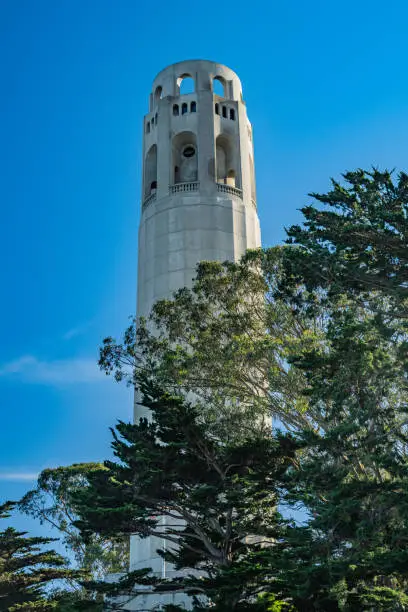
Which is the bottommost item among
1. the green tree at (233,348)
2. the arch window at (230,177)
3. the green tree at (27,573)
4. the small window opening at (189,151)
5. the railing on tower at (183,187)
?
the green tree at (27,573)

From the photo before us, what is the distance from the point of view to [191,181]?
128 feet

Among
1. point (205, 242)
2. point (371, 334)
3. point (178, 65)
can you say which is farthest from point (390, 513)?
point (178, 65)

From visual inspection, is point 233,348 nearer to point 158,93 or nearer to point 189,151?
point 189,151

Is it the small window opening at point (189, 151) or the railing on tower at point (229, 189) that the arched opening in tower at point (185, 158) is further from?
the railing on tower at point (229, 189)

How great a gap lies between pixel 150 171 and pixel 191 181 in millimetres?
4083

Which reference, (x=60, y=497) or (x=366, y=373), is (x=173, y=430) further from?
(x=60, y=497)

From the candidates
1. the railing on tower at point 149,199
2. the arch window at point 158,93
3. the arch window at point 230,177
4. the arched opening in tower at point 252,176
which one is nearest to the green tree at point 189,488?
the railing on tower at point 149,199

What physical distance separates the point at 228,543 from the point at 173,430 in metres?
3.59

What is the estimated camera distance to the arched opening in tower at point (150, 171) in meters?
41.4

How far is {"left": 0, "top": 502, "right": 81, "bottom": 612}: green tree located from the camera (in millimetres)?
26641

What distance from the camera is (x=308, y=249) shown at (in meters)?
18.0

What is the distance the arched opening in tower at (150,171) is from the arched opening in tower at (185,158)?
1535 millimetres

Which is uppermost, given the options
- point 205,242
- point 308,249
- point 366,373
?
point 205,242

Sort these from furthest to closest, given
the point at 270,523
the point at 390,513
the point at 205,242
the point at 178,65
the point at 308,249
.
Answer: the point at 178,65, the point at 205,242, the point at 270,523, the point at 308,249, the point at 390,513
